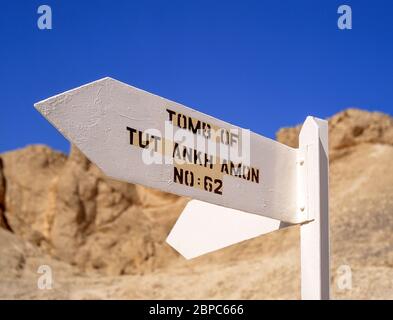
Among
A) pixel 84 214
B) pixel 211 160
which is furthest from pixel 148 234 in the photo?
pixel 211 160

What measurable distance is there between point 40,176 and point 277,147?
40619 mm

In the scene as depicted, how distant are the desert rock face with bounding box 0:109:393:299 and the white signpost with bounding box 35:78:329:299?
75.1 feet

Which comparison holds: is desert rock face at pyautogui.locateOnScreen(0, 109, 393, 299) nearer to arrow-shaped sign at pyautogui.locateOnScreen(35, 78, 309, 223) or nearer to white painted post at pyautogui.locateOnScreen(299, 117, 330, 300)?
white painted post at pyautogui.locateOnScreen(299, 117, 330, 300)

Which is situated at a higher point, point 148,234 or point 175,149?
point 148,234

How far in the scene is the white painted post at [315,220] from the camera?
5496mm

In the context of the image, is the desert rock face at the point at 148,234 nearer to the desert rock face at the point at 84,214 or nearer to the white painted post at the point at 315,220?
the desert rock face at the point at 84,214

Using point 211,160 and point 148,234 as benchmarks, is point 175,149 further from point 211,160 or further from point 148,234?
point 148,234

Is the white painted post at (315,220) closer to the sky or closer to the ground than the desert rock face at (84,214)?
closer to the ground

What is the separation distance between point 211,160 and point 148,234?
3531cm

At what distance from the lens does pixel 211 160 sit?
17.1 ft

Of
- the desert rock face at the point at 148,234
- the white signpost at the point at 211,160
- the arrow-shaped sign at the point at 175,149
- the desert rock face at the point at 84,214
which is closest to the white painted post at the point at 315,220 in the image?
the white signpost at the point at 211,160

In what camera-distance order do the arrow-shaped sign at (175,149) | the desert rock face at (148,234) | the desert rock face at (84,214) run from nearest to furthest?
the arrow-shaped sign at (175,149) → the desert rock face at (148,234) → the desert rock face at (84,214)

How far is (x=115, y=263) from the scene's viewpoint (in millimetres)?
38906
